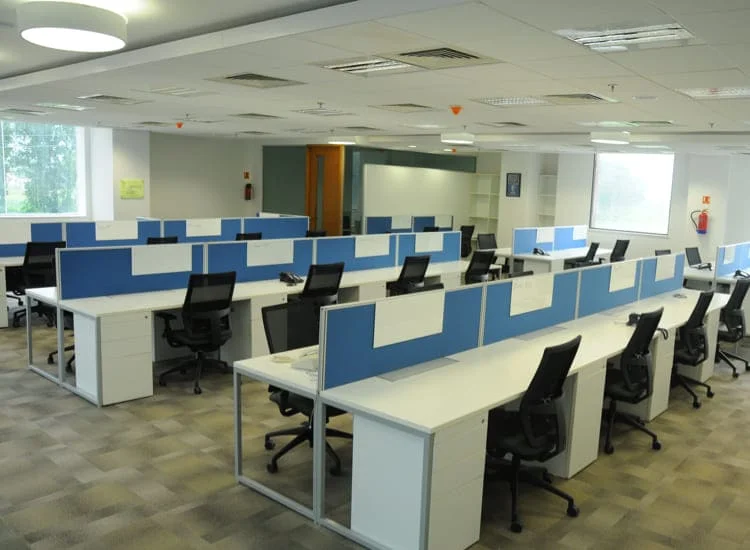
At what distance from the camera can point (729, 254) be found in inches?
314

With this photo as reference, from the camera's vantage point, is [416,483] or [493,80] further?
[493,80]

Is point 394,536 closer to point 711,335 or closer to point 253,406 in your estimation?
point 253,406

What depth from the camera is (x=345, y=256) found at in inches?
286

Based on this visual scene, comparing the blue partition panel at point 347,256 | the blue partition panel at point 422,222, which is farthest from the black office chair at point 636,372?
the blue partition panel at point 422,222

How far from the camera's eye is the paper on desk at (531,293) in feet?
14.2

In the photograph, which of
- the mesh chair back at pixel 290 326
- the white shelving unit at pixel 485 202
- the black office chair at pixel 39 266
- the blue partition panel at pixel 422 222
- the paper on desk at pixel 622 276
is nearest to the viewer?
the mesh chair back at pixel 290 326

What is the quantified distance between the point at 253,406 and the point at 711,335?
13.4 feet

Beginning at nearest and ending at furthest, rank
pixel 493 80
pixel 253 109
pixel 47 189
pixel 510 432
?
pixel 510 432 → pixel 493 80 → pixel 253 109 → pixel 47 189

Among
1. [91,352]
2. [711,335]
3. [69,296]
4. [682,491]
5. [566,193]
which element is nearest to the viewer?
[682,491]

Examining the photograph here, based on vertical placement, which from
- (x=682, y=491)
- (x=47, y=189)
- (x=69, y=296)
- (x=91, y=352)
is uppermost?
(x=47, y=189)

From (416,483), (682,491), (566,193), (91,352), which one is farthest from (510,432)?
(566,193)

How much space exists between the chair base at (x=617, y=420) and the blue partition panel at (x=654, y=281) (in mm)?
1767

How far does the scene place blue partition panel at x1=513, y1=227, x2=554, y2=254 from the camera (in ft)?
32.4

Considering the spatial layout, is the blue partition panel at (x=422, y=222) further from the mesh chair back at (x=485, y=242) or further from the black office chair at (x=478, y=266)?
the black office chair at (x=478, y=266)
